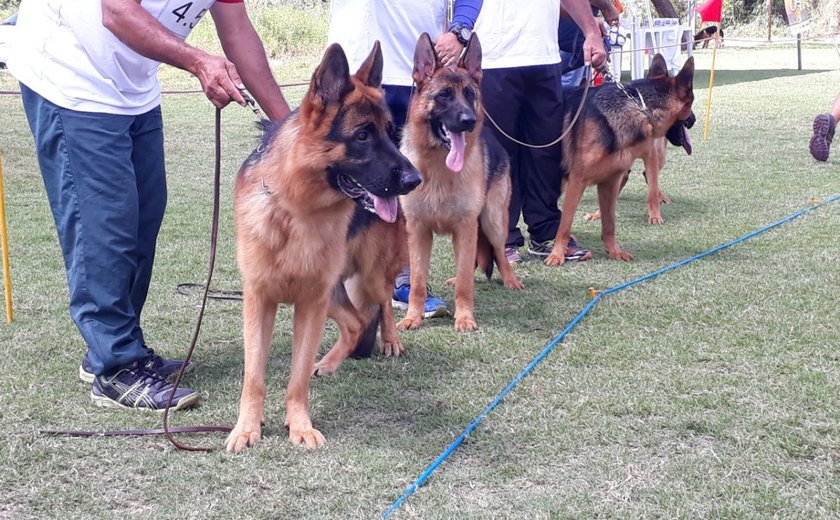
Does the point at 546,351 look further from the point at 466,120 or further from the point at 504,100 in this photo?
the point at 504,100

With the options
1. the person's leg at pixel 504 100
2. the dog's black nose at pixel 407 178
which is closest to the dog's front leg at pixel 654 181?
the person's leg at pixel 504 100

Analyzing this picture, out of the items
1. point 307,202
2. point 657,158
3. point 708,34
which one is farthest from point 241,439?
point 708,34

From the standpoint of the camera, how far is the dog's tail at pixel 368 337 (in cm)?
425

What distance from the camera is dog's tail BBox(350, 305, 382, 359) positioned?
425 centimetres

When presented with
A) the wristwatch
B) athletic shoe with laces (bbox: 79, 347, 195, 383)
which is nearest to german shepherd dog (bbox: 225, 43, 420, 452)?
athletic shoe with laces (bbox: 79, 347, 195, 383)

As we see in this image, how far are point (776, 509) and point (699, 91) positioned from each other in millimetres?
17595

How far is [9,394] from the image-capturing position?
371cm

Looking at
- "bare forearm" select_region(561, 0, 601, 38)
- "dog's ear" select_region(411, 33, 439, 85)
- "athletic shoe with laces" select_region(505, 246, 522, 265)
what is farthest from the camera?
"athletic shoe with laces" select_region(505, 246, 522, 265)

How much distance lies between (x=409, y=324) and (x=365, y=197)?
74.0 inches

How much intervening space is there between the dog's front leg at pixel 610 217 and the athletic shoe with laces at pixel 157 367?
3524mm

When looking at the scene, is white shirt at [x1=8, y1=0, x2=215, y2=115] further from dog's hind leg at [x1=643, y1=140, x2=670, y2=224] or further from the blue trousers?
dog's hind leg at [x1=643, y1=140, x2=670, y2=224]

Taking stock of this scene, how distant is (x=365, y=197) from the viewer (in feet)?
10.3

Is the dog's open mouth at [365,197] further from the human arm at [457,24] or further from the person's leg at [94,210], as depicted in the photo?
the human arm at [457,24]

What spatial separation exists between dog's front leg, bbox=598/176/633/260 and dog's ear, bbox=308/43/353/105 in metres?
3.88
